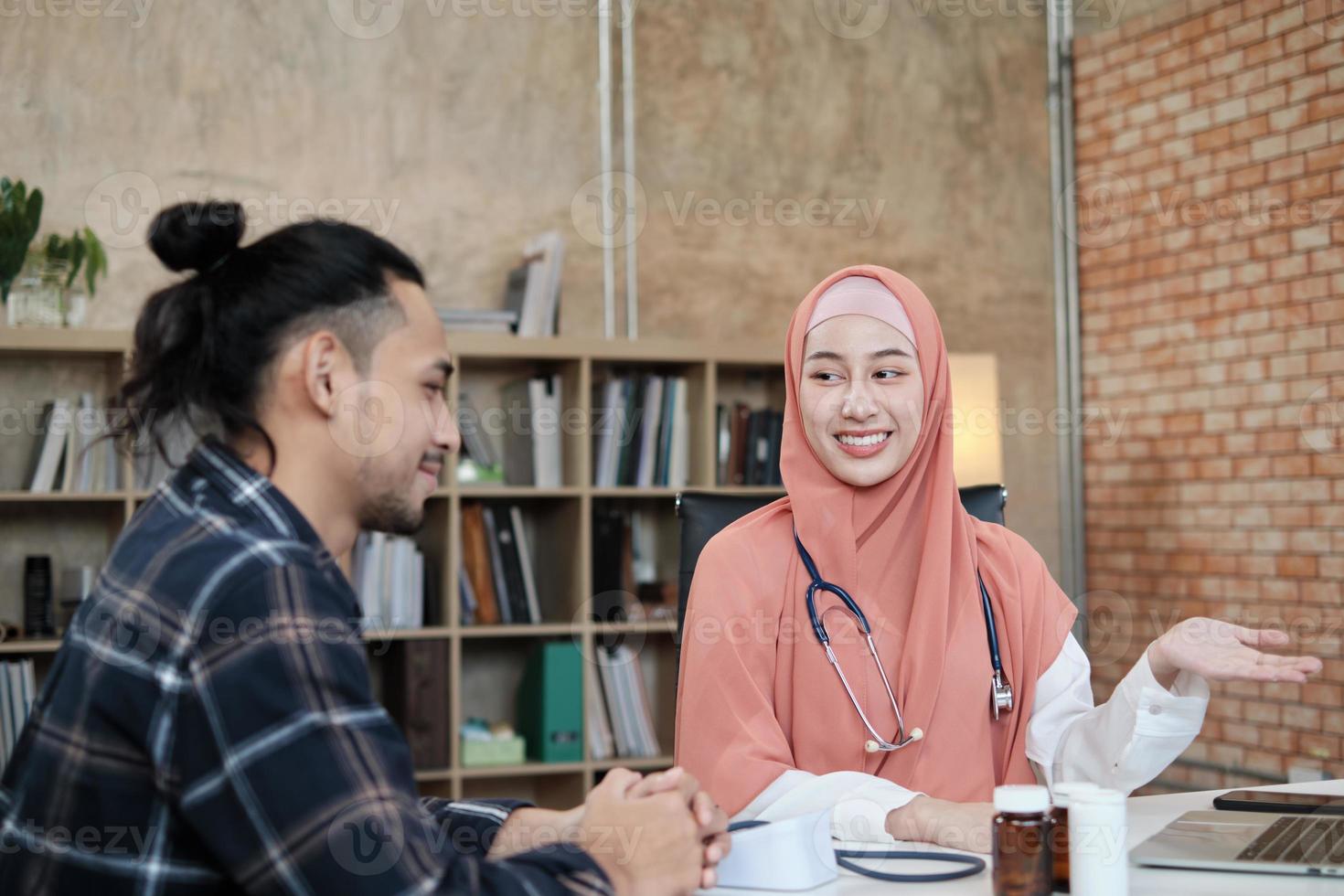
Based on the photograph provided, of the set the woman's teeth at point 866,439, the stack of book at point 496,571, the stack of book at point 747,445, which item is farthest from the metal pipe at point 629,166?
the woman's teeth at point 866,439

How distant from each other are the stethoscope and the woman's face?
0.16 m

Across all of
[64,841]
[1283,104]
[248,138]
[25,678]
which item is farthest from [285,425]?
[1283,104]

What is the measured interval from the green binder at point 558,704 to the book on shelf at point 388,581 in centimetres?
39

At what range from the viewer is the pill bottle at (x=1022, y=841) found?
3.74ft

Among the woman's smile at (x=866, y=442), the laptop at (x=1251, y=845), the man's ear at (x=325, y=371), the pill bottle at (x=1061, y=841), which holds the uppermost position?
the man's ear at (x=325, y=371)

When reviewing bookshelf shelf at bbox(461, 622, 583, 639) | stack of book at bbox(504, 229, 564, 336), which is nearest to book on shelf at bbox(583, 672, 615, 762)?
bookshelf shelf at bbox(461, 622, 583, 639)

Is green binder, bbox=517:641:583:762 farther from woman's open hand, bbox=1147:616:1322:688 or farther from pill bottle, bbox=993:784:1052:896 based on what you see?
pill bottle, bbox=993:784:1052:896

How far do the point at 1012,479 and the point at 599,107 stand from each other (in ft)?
6.53

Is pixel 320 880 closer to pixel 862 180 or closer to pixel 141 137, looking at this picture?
pixel 141 137

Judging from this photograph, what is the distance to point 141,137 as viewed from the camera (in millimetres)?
3799

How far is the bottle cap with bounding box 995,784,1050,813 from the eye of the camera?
114 centimetres

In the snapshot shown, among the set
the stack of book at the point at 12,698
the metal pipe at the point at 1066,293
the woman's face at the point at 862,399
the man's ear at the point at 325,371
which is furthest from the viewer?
the metal pipe at the point at 1066,293

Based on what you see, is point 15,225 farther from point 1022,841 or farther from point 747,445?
point 1022,841

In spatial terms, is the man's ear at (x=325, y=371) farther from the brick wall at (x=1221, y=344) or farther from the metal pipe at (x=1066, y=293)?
the metal pipe at (x=1066, y=293)
